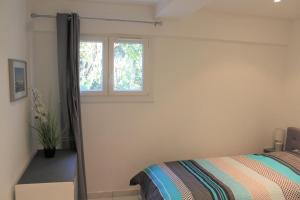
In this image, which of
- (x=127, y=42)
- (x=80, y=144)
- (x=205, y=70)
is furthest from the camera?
(x=205, y=70)

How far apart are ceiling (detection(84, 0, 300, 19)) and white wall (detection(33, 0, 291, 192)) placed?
0.46 ft

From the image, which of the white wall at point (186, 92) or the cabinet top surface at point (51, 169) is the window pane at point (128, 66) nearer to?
the white wall at point (186, 92)

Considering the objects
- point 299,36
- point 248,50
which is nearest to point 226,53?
point 248,50

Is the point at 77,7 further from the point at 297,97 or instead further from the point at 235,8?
the point at 297,97

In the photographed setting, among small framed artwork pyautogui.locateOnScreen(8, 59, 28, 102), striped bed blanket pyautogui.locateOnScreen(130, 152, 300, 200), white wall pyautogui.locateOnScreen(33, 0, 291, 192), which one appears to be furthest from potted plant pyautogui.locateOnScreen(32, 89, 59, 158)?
striped bed blanket pyautogui.locateOnScreen(130, 152, 300, 200)

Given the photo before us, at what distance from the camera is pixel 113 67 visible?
3111 millimetres

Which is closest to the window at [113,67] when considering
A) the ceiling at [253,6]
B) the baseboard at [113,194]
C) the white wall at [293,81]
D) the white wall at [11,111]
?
the ceiling at [253,6]

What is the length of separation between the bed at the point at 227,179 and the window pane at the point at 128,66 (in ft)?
3.47

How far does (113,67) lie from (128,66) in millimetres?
191

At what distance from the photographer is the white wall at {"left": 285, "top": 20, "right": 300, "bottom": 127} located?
11.8 feet

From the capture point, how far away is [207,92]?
11.4 feet

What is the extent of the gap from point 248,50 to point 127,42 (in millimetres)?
1717

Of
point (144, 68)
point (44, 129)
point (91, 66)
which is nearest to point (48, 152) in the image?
point (44, 129)

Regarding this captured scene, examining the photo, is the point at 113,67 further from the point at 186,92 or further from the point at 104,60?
the point at 186,92
